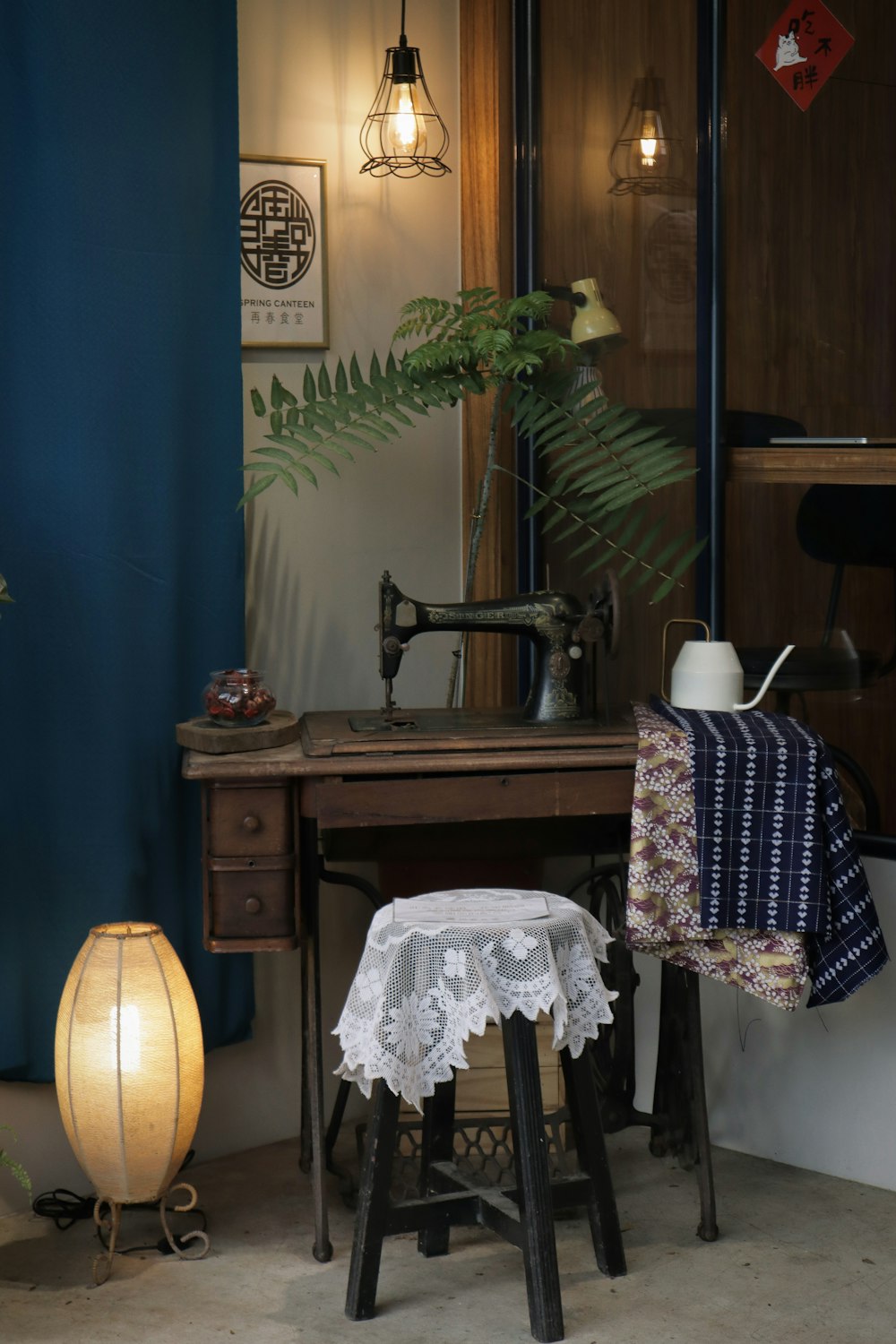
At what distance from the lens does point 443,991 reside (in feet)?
7.18

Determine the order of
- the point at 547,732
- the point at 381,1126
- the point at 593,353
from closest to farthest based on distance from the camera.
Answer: the point at 381,1126
the point at 547,732
the point at 593,353

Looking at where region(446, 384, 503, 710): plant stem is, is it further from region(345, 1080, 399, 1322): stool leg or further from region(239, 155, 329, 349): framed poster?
region(345, 1080, 399, 1322): stool leg

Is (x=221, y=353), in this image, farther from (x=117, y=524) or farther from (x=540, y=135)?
(x=540, y=135)

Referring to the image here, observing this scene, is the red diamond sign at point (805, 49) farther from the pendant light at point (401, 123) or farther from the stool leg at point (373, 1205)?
the stool leg at point (373, 1205)

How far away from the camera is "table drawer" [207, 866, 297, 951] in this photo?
247cm

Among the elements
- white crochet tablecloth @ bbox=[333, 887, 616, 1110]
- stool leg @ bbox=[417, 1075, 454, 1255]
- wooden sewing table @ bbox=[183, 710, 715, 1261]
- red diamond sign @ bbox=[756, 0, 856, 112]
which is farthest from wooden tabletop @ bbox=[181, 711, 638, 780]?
red diamond sign @ bbox=[756, 0, 856, 112]

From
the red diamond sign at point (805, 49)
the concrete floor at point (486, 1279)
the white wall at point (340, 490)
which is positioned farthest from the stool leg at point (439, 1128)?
the red diamond sign at point (805, 49)

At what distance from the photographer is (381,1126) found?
2.28 metres

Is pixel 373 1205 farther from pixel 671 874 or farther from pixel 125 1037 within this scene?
pixel 671 874

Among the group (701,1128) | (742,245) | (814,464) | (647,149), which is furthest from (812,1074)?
(647,149)

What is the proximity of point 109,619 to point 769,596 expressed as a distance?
130 cm

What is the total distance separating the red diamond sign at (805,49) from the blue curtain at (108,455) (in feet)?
3.45

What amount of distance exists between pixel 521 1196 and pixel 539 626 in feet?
3.19

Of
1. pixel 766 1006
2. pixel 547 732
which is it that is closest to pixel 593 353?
pixel 547 732
